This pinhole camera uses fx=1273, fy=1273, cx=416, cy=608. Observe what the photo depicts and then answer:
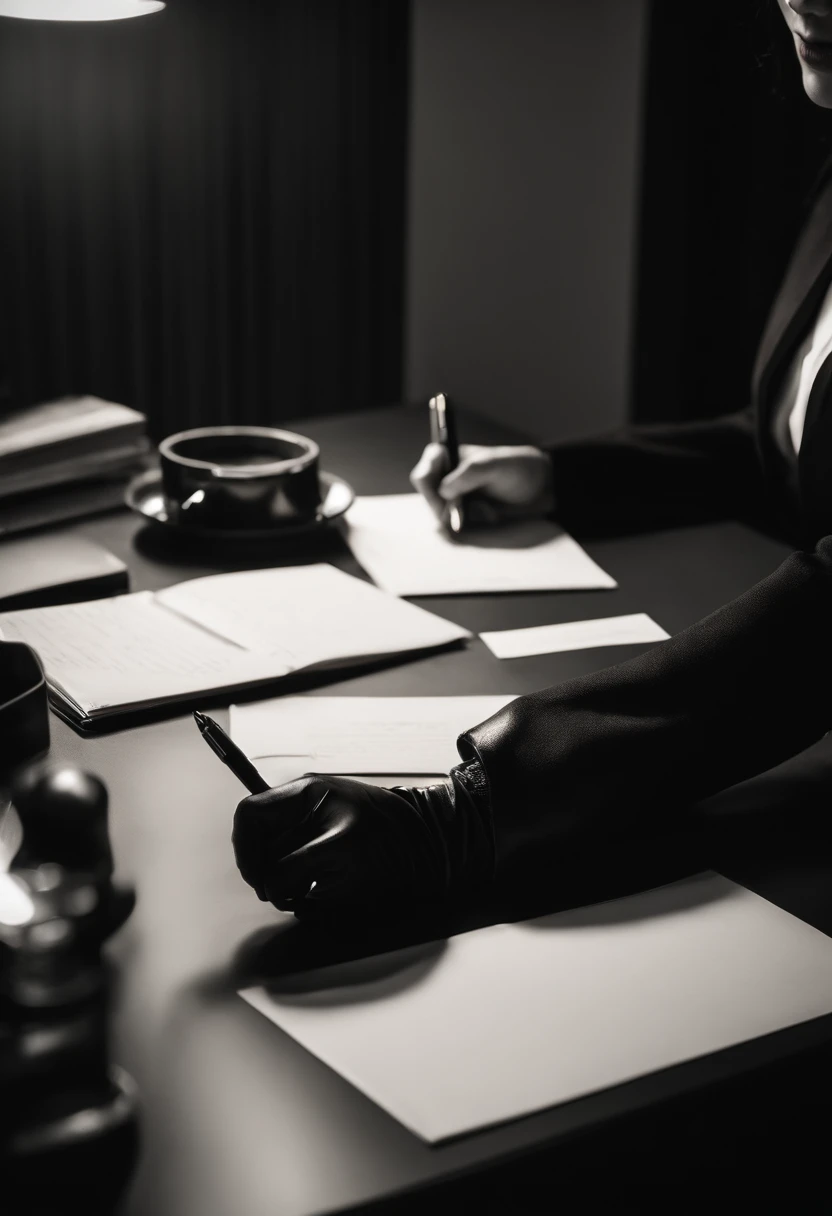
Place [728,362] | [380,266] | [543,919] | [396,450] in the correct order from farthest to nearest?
[380,266], [728,362], [396,450], [543,919]

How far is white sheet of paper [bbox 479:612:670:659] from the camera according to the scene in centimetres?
123

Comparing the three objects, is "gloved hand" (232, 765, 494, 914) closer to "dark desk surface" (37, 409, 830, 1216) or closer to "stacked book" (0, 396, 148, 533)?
"dark desk surface" (37, 409, 830, 1216)

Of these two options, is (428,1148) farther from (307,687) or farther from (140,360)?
(140,360)

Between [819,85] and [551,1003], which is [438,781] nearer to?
[551,1003]

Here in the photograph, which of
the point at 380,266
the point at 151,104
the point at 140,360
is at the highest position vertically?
the point at 151,104

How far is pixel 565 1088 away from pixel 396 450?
133cm

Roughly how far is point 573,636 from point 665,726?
12.9 inches

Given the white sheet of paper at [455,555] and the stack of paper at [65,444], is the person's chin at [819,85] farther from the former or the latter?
the stack of paper at [65,444]

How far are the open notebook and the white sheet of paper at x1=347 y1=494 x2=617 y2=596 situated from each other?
0.06 m

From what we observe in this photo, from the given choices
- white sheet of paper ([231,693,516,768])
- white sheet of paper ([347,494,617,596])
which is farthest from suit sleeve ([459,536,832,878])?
white sheet of paper ([347,494,617,596])

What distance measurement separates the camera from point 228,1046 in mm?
691

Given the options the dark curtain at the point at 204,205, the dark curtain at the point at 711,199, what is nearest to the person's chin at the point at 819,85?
the dark curtain at the point at 711,199

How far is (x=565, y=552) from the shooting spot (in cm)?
151

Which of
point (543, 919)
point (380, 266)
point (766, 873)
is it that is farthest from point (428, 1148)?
point (380, 266)
